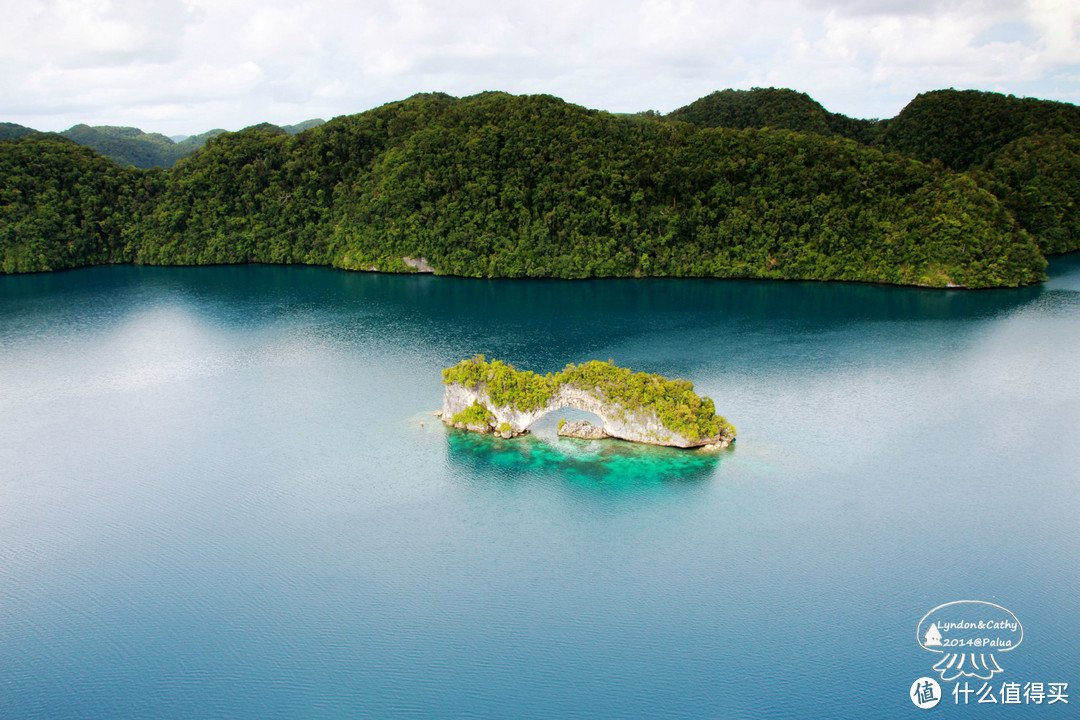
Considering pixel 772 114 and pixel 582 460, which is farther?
pixel 772 114

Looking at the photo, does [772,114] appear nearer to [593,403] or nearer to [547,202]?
[547,202]

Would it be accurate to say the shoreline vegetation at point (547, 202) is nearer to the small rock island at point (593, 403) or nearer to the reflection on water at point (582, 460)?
the small rock island at point (593, 403)

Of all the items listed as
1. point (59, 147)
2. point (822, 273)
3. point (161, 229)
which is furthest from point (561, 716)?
point (59, 147)

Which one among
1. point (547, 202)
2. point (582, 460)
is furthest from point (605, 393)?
point (547, 202)

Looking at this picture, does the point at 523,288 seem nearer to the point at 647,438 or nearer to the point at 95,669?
the point at 647,438

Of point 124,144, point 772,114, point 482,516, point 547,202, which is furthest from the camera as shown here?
point 124,144

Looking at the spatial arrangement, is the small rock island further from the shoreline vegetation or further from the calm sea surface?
the shoreline vegetation

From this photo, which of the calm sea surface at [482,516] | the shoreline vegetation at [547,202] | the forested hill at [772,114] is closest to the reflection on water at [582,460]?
the calm sea surface at [482,516]

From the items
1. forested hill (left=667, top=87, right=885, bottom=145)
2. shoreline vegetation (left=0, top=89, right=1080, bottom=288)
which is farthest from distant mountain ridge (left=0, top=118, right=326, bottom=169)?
forested hill (left=667, top=87, right=885, bottom=145)
